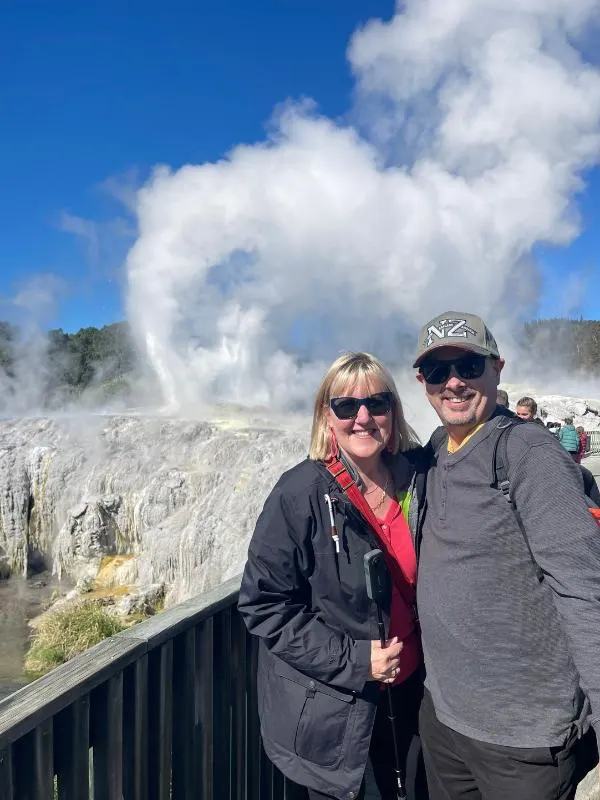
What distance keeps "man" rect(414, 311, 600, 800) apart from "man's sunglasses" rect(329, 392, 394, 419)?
0.26m

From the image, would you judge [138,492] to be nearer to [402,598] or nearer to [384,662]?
[402,598]

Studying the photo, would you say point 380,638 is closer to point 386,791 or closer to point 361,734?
point 361,734

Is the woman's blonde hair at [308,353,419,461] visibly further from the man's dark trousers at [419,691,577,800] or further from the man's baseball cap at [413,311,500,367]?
the man's dark trousers at [419,691,577,800]

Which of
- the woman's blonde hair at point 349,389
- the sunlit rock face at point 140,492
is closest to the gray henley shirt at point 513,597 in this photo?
the woman's blonde hair at point 349,389

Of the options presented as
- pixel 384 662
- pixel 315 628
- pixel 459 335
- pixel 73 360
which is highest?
pixel 73 360

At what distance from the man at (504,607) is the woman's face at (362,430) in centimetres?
26

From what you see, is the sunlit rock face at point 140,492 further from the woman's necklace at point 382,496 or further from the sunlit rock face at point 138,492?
the woman's necklace at point 382,496

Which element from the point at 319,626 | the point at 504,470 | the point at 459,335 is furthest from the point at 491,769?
the point at 459,335

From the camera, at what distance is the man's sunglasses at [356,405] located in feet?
7.35

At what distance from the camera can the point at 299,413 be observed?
2431 cm

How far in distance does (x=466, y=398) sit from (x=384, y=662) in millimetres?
868

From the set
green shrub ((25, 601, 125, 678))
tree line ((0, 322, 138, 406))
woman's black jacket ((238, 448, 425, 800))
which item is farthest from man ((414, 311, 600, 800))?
tree line ((0, 322, 138, 406))

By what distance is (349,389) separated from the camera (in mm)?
2277

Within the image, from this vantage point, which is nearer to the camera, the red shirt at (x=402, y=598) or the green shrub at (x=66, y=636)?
the red shirt at (x=402, y=598)
